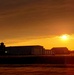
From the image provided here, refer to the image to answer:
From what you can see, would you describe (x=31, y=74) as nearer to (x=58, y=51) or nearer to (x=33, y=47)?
(x=33, y=47)

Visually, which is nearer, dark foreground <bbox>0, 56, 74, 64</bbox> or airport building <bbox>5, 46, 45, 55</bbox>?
dark foreground <bbox>0, 56, 74, 64</bbox>

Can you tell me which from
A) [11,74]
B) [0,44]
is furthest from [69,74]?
[0,44]

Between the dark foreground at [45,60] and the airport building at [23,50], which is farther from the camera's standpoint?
the airport building at [23,50]

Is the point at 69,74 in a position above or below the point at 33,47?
below

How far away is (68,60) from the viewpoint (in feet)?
202

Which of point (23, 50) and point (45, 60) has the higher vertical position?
point (23, 50)

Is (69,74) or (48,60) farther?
(48,60)

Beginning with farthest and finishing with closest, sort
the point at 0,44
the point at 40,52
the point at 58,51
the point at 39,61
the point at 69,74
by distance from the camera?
the point at 58,51 < the point at 40,52 < the point at 0,44 < the point at 39,61 < the point at 69,74

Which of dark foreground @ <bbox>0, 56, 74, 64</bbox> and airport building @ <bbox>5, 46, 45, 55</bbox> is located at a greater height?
airport building @ <bbox>5, 46, 45, 55</bbox>

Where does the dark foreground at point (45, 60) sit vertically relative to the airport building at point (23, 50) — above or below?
below

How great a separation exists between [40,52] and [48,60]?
66.4 meters

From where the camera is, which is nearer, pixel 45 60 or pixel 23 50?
pixel 45 60

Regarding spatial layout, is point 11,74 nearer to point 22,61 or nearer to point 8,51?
point 22,61

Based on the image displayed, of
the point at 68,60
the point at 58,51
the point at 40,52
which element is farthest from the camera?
the point at 58,51
